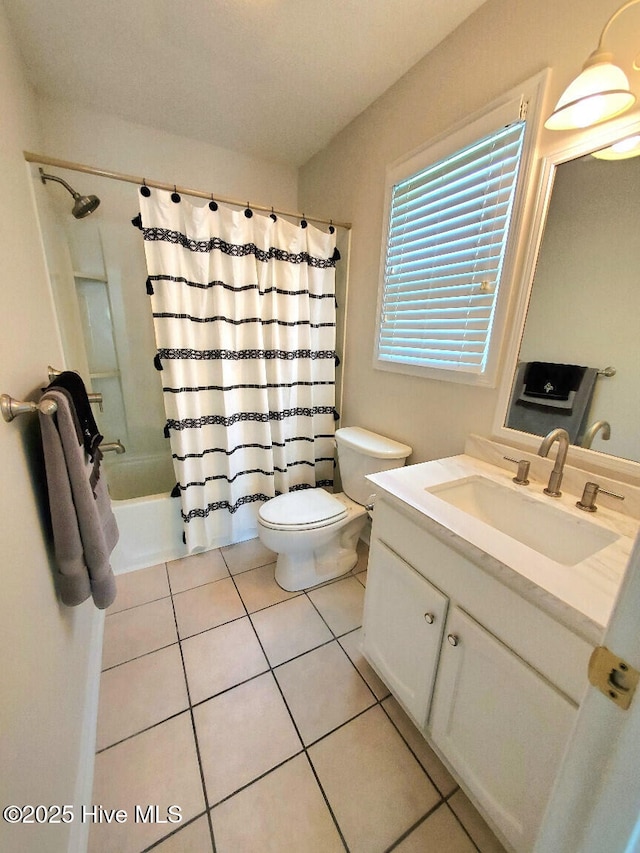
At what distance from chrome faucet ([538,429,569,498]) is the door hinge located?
675 mm

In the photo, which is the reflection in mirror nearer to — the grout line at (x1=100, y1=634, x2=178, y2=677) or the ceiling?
the ceiling

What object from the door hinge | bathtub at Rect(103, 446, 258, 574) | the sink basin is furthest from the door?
bathtub at Rect(103, 446, 258, 574)

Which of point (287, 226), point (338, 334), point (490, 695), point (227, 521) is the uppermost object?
point (287, 226)

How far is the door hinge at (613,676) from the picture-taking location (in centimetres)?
34

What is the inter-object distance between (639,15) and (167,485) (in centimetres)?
276

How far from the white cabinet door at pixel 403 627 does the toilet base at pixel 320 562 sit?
20.4 inches

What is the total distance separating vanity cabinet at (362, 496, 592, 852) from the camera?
650 millimetres

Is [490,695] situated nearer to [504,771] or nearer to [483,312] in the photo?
[504,771]

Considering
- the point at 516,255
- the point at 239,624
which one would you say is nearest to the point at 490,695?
the point at 239,624

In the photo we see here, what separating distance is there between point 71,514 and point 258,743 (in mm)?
944

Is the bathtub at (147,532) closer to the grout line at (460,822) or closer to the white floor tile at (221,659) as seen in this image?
the white floor tile at (221,659)

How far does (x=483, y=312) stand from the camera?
1.20 m

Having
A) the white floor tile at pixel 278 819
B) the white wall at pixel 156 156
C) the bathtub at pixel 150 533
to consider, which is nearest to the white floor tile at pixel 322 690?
the white floor tile at pixel 278 819

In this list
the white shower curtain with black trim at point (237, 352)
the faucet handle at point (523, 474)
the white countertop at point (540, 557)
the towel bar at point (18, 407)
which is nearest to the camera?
the white countertop at point (540, 557)
